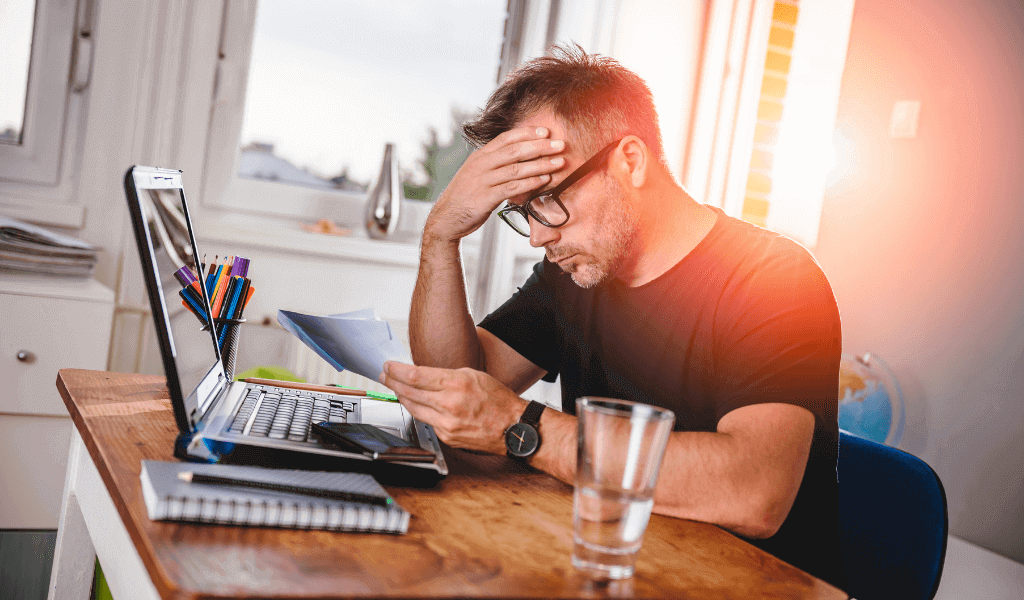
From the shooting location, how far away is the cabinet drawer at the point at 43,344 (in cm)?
190

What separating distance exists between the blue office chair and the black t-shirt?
0.04m

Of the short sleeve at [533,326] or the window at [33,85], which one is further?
the window at [33,85]

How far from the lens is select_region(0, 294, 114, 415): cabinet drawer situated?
74.9 inches

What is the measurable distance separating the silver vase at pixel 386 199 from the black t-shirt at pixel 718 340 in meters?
1.18

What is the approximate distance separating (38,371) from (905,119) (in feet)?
8.45

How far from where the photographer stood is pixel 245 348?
2578 millimetres

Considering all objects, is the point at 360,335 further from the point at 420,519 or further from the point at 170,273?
the point at 420,519

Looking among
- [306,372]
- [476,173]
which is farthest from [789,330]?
[306,372]

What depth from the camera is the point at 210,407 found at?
34.6 inches

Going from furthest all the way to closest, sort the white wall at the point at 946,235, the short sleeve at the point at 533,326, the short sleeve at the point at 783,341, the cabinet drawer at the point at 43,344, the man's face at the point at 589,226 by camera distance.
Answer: the white wall at the point at 946,235
the cabinet drawer at the point at 43,344
the short sleeve at the point at 533,326
the man's face at the point at 589,226
the short sleeve at the point at 783,341

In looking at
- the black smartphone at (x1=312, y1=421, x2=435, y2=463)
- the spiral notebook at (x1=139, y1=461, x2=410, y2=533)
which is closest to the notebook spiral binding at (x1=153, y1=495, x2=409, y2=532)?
the spiral notebook at (x1=139, y1=461, x2=410, y2=533)

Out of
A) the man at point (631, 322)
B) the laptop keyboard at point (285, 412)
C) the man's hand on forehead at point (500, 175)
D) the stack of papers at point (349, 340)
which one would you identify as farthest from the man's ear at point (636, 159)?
the laptop keyboard at point (285, 412)

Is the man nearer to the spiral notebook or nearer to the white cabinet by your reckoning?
the spiral notebook

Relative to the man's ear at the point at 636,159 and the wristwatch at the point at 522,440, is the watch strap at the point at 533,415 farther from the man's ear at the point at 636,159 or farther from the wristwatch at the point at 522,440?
the man's ear at the point at 636,159
